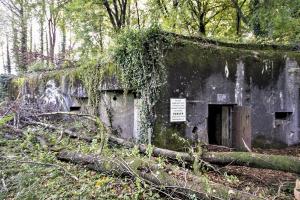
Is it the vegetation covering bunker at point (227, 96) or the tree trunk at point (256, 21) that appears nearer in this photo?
the vegetation covering bunker at point (227, 96)

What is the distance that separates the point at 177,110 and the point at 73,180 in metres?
3.01

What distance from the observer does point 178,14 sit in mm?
14516

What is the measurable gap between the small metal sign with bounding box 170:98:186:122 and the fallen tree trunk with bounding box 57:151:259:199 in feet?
7.30

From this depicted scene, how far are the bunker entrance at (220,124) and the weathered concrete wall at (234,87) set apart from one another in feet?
1.45

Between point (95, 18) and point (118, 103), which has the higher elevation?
point (95, 18)

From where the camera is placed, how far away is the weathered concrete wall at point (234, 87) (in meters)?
A: 6.68

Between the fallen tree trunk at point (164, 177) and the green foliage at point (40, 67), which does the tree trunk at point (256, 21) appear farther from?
the fallen tree trunk at point (164, 177)

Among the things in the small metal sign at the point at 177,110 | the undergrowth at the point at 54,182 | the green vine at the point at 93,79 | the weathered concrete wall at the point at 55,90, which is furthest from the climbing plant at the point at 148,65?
the weathered concrete wall at the point at 55,90

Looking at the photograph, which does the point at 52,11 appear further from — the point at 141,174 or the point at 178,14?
the point at 141,174

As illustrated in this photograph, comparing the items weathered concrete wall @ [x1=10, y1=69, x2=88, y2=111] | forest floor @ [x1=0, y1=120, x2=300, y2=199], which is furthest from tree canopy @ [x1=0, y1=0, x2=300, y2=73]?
forest floor @ [x1=0, y1=120, x2=300, y2=199]

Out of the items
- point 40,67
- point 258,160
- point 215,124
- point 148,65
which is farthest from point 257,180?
point 40,67

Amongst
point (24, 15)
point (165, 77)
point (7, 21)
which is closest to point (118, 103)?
point (165, 77)

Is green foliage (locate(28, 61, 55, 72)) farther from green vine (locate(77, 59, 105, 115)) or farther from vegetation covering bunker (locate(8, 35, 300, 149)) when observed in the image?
green vine (locate(77, 59, 105, 115))

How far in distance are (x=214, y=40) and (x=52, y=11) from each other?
13.5 metres
